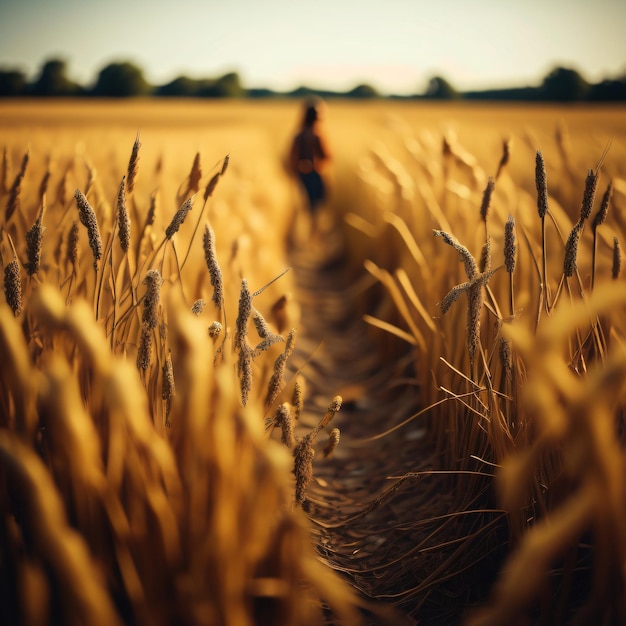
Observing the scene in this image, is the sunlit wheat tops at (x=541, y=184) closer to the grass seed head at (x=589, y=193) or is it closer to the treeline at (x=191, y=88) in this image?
the grass seed head at (x=589, y=193)

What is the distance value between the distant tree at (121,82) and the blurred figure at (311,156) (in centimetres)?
2666

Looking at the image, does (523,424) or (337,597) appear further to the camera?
(523,424)

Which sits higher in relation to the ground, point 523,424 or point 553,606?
point 523,424

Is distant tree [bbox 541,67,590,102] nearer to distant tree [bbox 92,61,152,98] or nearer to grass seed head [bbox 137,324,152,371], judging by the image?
grass seed head [bbox 137,324,152,371]

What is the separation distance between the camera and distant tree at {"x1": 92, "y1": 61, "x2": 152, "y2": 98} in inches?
1059

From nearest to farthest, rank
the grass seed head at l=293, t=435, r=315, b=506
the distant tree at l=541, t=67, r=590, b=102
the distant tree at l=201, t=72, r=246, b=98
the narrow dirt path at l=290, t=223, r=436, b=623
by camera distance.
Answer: the grass seed head at l=293, t=435, r=315, b=506 < the narrow dirt path at l=290, t=223, r=436, b=623 < the distant tree at l=541, t=67, r=590, b=102 < the distant tree at l=201, t=72, r=246, b=98

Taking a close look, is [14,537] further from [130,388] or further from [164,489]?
[130,388]

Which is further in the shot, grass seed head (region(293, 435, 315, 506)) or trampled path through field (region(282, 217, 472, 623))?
trampled path through field (region(282, 217, 472, 623))

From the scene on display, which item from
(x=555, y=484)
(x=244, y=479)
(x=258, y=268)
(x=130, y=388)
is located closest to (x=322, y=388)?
(x=258, y=268)

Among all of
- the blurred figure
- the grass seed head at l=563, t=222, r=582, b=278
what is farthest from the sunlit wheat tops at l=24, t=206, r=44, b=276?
the blurred figure

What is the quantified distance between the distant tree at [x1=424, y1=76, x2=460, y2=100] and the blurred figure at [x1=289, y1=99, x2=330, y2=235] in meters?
29.5

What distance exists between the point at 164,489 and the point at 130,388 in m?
0.24

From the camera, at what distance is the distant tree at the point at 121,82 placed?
26.9 m

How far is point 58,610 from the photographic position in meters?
0.63
